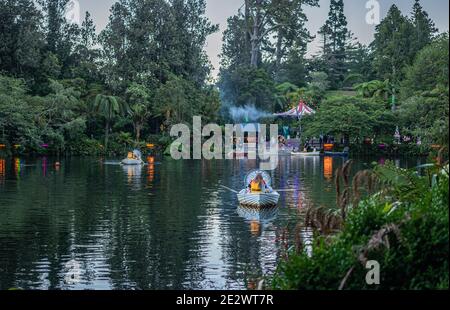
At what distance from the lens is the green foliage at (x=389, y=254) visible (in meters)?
9.05

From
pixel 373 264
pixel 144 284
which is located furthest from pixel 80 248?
pixel 373 264

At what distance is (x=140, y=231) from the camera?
25.4 meters

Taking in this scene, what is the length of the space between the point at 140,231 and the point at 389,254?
668 inches

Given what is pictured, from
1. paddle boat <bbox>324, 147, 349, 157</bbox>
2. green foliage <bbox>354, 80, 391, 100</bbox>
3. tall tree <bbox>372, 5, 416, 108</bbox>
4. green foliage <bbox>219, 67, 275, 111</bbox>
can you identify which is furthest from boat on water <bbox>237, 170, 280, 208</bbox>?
green foliage <bbox>219, 67, 275, 111</bbox>

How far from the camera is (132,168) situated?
2277 inches

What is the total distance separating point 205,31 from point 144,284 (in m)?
71.2

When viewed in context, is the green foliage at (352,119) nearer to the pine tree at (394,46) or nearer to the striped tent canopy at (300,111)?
the striped tent canopy at (300,111)

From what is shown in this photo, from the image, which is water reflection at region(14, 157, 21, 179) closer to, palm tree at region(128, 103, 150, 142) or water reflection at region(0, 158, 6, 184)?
water reflection at region(0, 158, 6, 184)

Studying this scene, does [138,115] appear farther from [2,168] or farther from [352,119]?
[2,168]

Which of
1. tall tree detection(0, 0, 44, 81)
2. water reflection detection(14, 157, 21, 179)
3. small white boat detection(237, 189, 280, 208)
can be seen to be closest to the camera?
small white boat detection(237, 189, 280, 208)

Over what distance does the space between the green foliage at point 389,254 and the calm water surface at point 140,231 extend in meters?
2.56

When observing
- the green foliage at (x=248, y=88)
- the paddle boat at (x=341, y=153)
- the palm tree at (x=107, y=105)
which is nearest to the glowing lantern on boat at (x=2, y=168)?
the palm tree at (x=107, y=105)

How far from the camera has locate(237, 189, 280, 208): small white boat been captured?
1234 inches

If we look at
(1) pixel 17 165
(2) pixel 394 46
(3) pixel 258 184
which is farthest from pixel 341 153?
(3) pixel 258 184
